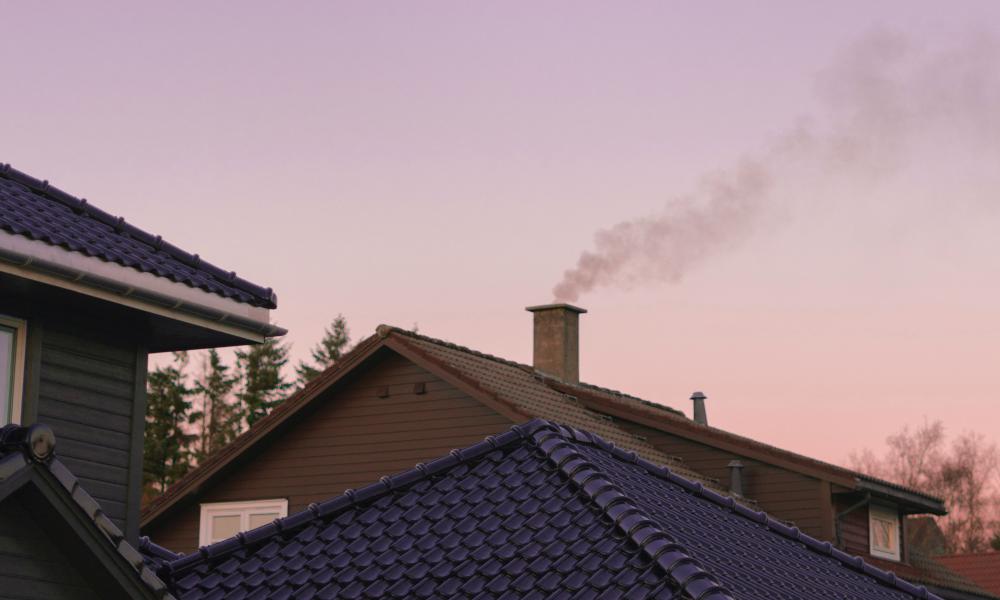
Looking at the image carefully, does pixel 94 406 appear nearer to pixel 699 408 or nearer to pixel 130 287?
pixel 130 287

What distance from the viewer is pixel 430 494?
1425 cm

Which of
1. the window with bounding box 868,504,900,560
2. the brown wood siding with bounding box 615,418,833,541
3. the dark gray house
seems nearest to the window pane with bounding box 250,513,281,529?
the brown wood siding with bounding box 615,418,833,541

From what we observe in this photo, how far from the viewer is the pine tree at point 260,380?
70.2m

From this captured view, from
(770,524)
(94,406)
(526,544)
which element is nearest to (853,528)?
(770,524)

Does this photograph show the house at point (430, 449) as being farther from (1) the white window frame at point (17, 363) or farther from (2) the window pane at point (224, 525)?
(1) the white window frame at point (17, 363)

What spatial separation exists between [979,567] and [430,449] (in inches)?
875

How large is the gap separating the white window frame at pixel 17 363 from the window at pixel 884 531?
1938cm

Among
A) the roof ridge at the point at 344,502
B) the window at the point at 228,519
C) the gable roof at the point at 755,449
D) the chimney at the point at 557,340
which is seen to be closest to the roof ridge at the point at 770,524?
the roof ridge at the point at 344,502

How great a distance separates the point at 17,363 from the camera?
1280cm

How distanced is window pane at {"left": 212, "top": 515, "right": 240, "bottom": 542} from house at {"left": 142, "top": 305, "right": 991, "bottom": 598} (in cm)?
2

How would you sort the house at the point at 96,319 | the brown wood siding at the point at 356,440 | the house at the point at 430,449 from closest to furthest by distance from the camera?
the house at the point at 96,319
the brown wood siding at the point at 356,440
the house at the point at 430,449

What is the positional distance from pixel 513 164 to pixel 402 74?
147 inches

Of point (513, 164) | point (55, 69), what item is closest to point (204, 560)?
point (55, 69)

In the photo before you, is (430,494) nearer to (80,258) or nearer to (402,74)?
(80,258)
